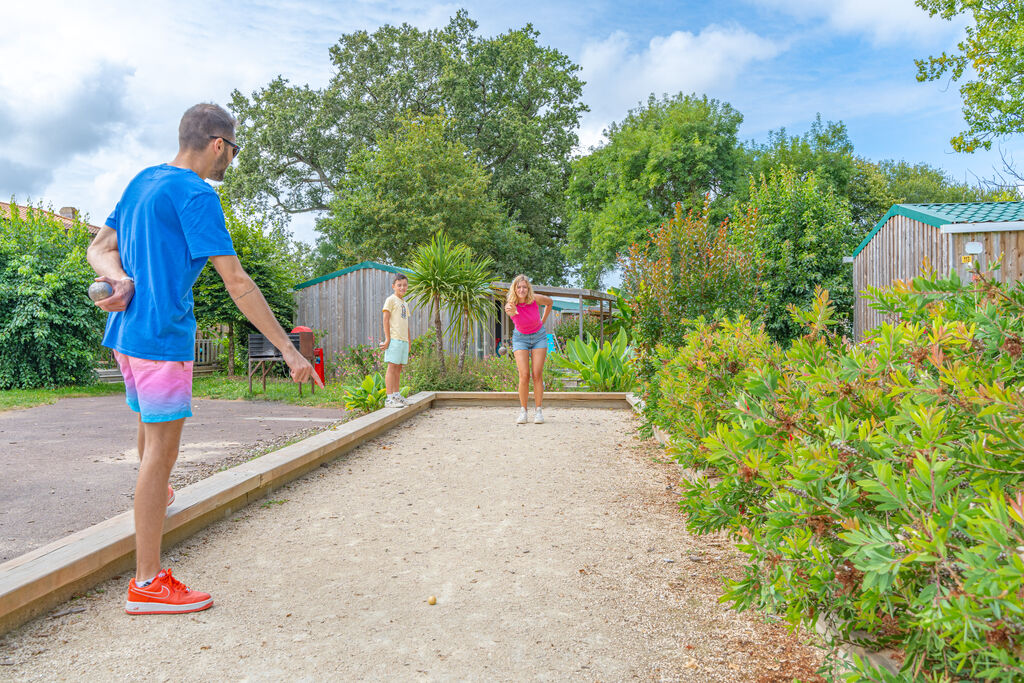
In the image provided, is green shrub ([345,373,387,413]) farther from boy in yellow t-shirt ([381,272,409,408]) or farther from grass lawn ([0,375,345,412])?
grass lawn ([0,375,345,412])

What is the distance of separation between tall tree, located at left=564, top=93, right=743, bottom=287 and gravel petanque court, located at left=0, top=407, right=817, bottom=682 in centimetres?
2978

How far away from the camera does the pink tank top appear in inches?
320

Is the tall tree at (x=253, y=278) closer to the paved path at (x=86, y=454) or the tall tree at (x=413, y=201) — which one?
the paved path at (x=86, y=454)

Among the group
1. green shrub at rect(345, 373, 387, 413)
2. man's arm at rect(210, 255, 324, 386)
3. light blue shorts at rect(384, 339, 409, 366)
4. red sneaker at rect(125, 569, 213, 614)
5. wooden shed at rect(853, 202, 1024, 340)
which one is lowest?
red sneaker at rect(125, 569, 213, 614)

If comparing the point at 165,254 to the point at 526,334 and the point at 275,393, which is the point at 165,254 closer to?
the point at 526,334

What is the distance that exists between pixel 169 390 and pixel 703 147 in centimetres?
3433

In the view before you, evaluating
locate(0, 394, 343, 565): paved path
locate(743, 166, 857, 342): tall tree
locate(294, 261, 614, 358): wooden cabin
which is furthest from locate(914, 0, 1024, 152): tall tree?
locate(0, 394, 343, 565): paved path

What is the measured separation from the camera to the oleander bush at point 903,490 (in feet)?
4.06

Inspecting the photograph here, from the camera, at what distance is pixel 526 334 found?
8258 millimetres

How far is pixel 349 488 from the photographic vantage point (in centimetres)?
484

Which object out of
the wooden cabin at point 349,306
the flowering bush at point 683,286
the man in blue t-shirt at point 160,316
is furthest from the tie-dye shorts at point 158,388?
the wooden cabin at point 349,306

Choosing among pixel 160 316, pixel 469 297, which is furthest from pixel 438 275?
pixel 160 316

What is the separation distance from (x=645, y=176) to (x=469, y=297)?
25.3 meters

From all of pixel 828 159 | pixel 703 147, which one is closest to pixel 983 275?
pixel 703 147
